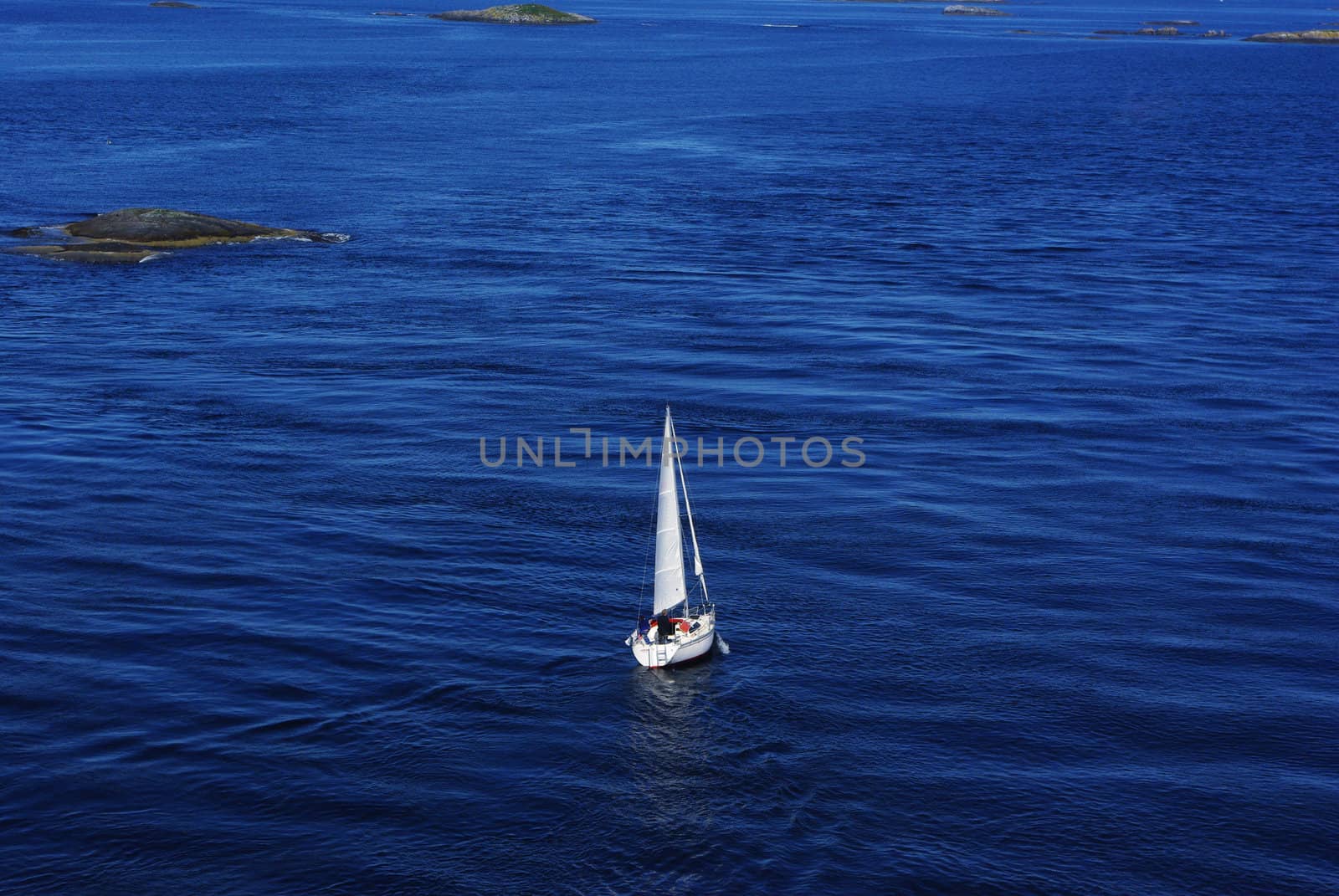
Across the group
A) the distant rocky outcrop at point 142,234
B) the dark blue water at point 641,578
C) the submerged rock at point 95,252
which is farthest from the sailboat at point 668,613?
the distant rocky outcrop at point 142,234

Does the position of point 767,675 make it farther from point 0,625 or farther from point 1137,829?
point 0,625

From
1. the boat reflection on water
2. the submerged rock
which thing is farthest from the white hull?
the submerged rock

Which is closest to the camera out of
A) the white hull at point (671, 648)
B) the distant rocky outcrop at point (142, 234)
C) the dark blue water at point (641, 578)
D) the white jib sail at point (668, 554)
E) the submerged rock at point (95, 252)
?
the dark blue water at point (641, 578)

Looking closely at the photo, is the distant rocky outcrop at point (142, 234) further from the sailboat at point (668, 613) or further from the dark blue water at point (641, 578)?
the sailboat at point (668, 613)

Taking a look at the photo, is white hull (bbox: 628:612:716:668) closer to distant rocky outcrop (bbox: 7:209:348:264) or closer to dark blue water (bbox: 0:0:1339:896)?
dark blue water (bbox: 0:0:1339:896)

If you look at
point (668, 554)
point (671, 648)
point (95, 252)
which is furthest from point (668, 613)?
point (95, 252)

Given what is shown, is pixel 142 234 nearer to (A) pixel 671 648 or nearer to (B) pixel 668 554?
(B) pixel 668 554
